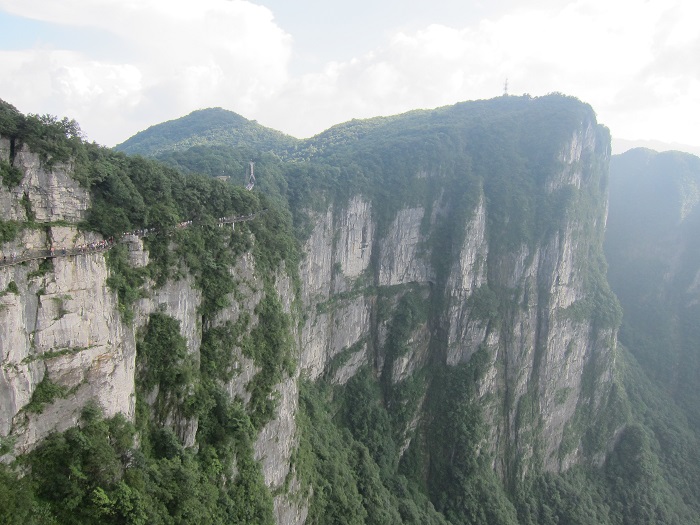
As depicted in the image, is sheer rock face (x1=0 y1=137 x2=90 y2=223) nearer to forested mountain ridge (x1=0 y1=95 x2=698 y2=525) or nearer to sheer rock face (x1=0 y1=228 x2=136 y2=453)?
forested mountain ridge (x1=0 y1=95 x2=698 y2=525)

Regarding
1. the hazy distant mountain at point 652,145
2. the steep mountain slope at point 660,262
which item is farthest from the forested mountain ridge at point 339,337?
the hazy distant mountain at point 652,145

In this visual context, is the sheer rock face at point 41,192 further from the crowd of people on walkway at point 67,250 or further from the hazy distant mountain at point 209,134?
the hazy distant mountain at point 209,134

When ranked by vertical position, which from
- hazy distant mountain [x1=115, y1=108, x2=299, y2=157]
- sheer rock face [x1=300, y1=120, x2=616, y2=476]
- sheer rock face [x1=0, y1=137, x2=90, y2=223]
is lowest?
sheer rock face [x1=300, y1=120, x2=616, y2=476]

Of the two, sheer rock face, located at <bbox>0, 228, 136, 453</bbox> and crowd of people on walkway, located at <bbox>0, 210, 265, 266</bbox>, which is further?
crowd of people on walkway, located at <bbox>0, 210, 265, 266</bbox>

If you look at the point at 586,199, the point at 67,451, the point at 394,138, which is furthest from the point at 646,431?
the point at 67,451

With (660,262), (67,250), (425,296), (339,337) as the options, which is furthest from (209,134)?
(660,262)

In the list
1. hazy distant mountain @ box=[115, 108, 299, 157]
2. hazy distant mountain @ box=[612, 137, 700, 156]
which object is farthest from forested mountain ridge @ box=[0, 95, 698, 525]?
hazy distant mountain @ box=[612, 137, 700, 156]
